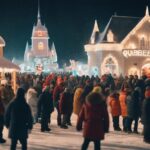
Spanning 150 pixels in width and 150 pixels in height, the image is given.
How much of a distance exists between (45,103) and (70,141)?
91.8 inches

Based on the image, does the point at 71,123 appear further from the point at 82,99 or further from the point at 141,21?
the point at 141,21

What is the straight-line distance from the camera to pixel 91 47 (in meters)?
55.1

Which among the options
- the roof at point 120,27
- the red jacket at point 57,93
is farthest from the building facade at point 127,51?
the red jacket at point 57,93

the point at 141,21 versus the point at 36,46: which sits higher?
the point at 36,46

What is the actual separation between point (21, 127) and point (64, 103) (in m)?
6.62

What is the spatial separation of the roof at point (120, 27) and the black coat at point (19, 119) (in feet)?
142

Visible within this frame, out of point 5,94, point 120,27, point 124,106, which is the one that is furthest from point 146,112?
point 120,27

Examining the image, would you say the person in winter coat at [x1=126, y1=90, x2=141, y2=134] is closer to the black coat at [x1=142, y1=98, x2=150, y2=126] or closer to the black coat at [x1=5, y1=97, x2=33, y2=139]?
the black coat at [x1=142, y1=98, x2=150, y2=126]

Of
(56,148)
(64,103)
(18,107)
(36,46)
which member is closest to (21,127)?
(18,107)

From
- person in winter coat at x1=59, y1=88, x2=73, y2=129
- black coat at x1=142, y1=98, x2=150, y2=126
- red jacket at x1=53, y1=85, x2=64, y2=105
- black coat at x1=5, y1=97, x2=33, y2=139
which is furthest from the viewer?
red jacket at x1=53, y1=85, x2=64, y2=105

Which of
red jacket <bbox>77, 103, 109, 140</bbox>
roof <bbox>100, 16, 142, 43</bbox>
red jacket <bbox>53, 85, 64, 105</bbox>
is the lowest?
red jacket <bbox>77, 103, 109, 140</bbox>

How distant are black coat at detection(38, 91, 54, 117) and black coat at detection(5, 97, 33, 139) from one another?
5.24 metres

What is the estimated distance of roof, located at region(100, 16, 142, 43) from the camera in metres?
53.0

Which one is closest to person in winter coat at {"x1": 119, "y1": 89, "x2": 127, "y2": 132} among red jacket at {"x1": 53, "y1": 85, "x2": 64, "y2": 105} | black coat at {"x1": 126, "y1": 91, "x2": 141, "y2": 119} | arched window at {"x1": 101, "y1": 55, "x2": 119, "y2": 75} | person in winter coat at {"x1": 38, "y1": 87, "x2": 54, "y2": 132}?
black coat at {"x1": 126, "y1": 91, "x2": 141, "y2": 119}
